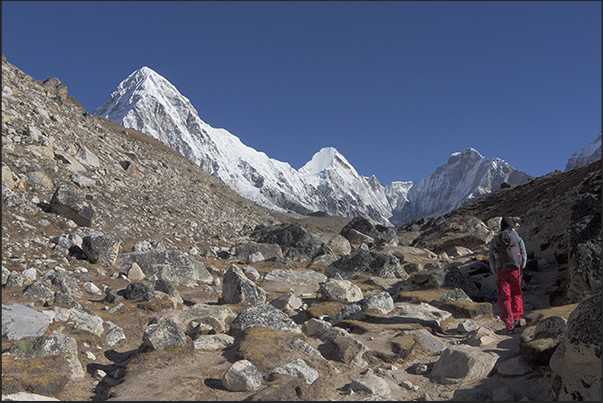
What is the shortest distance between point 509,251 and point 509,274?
0.46m

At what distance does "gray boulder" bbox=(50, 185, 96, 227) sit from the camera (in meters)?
12.3

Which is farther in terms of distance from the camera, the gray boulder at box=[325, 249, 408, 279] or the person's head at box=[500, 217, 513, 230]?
the gray boulder at box=[325, 249, 408, 279]

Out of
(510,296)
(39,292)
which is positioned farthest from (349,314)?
(39,292)

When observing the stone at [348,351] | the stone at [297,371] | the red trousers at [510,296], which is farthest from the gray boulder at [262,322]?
the red trousers at [510,296]

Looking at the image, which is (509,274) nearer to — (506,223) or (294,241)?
(506,223)

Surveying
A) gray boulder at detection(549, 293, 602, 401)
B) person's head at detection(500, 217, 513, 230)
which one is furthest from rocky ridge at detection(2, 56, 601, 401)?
person's head at detection(500, 217, 513, 230)

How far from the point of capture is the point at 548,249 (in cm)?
1280

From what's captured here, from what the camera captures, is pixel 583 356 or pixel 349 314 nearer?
pixel 583 356

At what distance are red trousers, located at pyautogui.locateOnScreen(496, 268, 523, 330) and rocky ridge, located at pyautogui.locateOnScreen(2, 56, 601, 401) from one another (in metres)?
0.34

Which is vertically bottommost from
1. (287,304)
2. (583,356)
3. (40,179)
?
(583,356)

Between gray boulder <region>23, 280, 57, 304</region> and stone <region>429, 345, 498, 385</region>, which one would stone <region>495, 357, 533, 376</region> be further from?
gray boulder <region>23, 280, 57, 304</region>

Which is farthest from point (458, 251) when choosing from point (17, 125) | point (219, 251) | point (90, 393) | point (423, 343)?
point (17, 125)

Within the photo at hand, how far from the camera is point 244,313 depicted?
23.4ft

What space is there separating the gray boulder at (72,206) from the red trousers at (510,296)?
12440 mm
